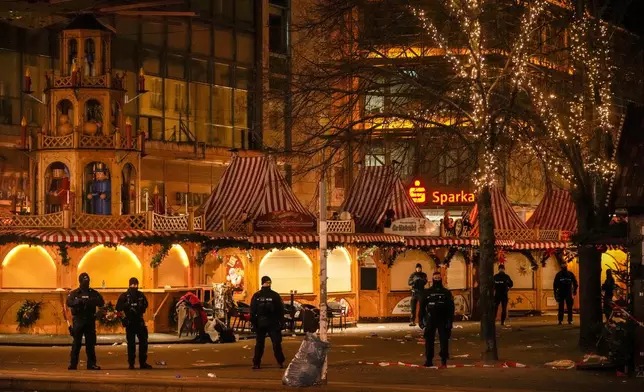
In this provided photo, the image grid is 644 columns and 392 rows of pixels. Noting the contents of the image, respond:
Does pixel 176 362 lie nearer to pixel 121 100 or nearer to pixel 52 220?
pixel 52 220

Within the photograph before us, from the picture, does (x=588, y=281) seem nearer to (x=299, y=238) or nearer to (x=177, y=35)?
(x=299, y=238)

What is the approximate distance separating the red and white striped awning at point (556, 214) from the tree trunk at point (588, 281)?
19069 mm

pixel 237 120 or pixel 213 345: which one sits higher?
pixel 237 120

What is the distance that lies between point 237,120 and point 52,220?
23.0 m

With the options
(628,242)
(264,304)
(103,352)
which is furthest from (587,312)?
(103,352)

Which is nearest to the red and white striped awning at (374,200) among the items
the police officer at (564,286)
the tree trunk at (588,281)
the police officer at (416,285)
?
the police officer at (416,285)

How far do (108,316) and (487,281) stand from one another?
39.9ft

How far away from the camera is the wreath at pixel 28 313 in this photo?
3322 centimetres

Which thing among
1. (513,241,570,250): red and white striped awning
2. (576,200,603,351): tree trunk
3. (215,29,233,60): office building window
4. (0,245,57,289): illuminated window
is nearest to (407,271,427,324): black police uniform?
(513,241,570,250): red and white striped awning

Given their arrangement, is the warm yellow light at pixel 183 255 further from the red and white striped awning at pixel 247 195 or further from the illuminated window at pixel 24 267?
the red and white striped awning at pixel 247 195

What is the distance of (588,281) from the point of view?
91.0ft

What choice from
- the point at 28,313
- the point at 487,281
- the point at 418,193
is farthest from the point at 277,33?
the point at 487,281

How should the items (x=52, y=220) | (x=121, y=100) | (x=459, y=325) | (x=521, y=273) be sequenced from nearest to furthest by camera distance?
(x=52, y=220)
(x=121, y=100)
(x=459, y=325)
(x=521, y=273)

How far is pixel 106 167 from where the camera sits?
114ft
